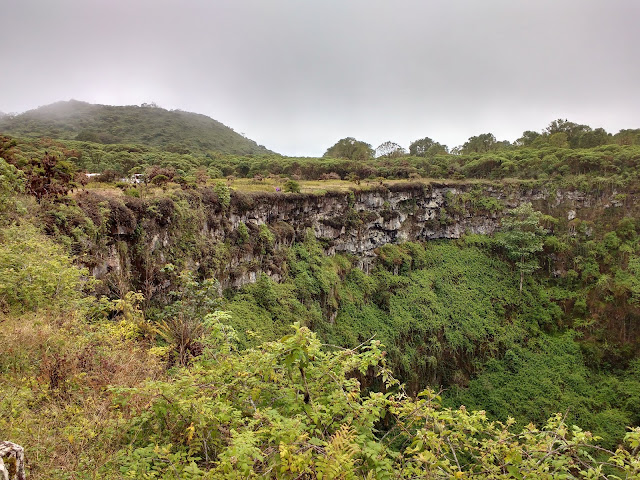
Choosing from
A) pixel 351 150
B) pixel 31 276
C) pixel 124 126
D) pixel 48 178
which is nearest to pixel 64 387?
pixel 31 276

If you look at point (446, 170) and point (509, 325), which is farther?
point (446, 170)

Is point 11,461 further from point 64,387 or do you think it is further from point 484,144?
point 484,144

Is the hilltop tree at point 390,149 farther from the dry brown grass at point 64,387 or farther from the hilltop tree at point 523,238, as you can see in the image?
the dry brown grass at point 64,387

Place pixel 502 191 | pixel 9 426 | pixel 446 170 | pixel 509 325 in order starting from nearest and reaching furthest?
pixel 9 426
pixel 509 325
pixel 502 191
pixel 446 170

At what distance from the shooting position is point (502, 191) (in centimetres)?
3416

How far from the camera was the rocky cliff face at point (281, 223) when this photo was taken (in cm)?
1140

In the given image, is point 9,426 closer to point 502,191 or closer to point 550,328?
point 550,328

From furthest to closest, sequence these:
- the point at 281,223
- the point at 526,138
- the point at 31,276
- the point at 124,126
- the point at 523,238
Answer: the point at 124,126 < the point at 526,138 < the point at 523,238 < the point at 281,223 < the point at 31,276

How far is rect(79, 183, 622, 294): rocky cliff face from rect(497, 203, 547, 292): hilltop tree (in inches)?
103

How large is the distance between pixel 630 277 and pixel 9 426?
34991 millimetres

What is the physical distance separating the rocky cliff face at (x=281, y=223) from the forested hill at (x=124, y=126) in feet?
103

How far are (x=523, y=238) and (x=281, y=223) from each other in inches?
850

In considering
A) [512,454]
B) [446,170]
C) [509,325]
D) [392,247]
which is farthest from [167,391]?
[446,170]

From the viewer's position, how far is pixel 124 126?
66.6 metres
